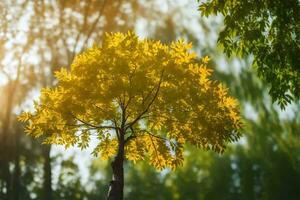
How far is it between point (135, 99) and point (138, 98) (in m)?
0.11

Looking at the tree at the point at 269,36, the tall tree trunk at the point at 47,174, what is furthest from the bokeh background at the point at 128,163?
the tree at the point at 269,36

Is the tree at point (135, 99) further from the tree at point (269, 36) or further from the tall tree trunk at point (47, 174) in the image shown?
the tall tree trunk at point (47, 174)

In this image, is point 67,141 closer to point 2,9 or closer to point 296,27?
point 296,27

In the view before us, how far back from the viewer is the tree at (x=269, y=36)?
10.2 m

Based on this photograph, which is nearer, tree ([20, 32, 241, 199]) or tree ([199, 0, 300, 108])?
tree ([199, 0, 300, 108])

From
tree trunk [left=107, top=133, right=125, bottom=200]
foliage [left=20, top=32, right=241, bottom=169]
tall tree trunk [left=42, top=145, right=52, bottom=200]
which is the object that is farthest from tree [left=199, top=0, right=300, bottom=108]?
tall tree trunk [left=42, top=145, right=52, bottom=200]

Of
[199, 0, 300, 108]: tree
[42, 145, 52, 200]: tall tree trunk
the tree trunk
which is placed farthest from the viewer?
[42, 145, 52, 200]: tall tree trunk

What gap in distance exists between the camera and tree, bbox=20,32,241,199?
563 inches

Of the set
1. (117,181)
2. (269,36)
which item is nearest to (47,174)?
(117,181)

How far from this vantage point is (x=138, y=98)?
1523cm

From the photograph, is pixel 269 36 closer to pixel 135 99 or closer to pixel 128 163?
pixel 135 99

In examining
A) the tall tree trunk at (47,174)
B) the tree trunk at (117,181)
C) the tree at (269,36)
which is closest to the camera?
the tree at (269,36)

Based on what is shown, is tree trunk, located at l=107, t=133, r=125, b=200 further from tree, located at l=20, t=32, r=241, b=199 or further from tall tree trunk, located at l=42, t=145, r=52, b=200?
tall tree trunk, located at l=42, t=145, r=52, b=200

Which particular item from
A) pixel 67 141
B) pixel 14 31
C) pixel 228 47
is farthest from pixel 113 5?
pixel 228 47
